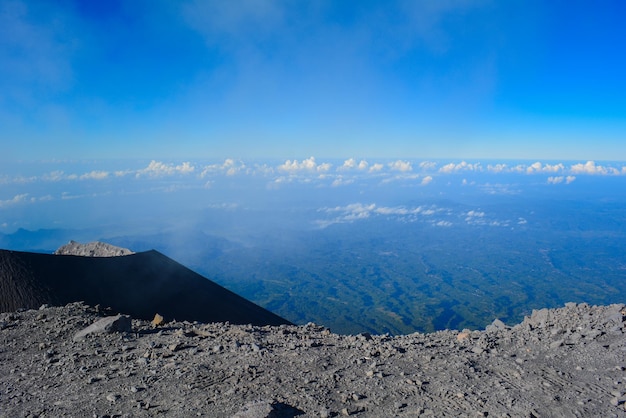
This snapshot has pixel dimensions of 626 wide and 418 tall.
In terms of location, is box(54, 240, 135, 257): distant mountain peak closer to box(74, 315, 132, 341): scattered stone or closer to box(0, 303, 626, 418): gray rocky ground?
box(0, 303, 626, 418): gray rocky ground

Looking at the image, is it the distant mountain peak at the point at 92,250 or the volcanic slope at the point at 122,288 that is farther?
the distant mountain peak at the point at 92,250

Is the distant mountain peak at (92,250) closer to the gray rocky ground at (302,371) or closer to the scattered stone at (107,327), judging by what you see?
the gray rocky ground at (302,371)

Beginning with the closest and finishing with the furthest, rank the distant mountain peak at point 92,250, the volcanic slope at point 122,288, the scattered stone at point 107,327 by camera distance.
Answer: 1. the scattered stone at point 107,327
2. the volcanic slope at point 122,288
3. the distant mountain peak at point 92,250

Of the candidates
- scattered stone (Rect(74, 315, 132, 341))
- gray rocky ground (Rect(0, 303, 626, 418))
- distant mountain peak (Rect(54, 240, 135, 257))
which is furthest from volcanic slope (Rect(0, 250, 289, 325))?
scattered stone (Rect(74, 315, 132, 341))

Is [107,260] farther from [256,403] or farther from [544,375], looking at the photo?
[544,375]

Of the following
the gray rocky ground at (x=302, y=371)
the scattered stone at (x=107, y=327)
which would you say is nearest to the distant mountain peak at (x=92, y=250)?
the gray rocky ground at (x=302, y=371)

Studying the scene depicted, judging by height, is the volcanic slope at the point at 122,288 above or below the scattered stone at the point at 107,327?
below

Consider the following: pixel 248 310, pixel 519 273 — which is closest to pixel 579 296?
pixel 519 273
